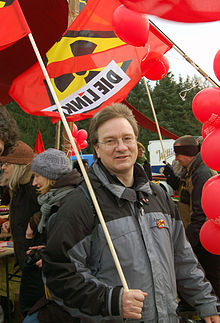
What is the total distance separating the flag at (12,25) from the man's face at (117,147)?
1.03m

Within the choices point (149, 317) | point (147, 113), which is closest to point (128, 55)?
point (149, 317)

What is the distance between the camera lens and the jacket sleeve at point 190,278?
1737mm

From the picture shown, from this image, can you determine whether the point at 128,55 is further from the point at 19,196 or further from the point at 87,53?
the point at 19,196

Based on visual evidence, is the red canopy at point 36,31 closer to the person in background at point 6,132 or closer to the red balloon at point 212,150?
the person in background at point 6,132

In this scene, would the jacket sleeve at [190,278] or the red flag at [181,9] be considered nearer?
the red flag at [181,9]

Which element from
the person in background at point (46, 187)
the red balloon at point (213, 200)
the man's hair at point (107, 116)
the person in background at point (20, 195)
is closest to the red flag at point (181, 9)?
the man's hair at point (107, 116)

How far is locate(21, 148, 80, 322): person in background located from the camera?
2.34 meters

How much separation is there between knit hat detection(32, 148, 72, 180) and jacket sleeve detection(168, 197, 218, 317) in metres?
1.07

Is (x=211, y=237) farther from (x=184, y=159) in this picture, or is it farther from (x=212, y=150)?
(x=184, y=159)

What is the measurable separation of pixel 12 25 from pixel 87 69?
179 cm

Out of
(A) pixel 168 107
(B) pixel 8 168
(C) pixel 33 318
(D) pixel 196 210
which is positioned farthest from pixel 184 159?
(A) pixel 168 107

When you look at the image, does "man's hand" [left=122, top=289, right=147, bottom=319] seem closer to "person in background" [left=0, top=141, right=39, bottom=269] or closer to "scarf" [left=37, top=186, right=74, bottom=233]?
"scarf" [left=37, top=186, right=74, bottom=233]

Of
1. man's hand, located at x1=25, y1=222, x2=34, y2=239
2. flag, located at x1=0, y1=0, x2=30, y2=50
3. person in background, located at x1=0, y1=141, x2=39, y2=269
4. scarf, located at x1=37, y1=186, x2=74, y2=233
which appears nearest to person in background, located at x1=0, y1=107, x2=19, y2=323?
scarf, located at x1=37, y1=186, x2=74, y2=233

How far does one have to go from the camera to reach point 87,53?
4188 mm
